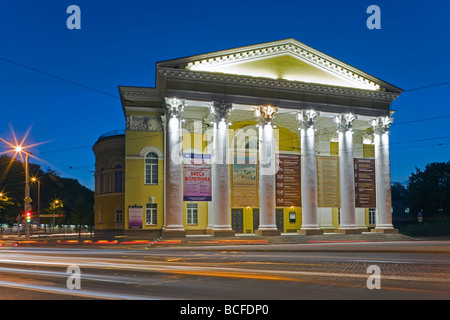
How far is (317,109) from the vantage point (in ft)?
129

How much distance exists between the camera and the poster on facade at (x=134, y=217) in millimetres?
37344

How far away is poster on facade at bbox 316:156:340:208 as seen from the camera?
129 ft

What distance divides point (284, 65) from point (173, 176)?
13998mm

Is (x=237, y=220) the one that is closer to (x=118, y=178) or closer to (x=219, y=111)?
(x=219, y=111)

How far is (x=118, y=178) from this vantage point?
4231 centimetres

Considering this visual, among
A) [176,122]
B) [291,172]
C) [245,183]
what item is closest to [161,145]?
[176,122]

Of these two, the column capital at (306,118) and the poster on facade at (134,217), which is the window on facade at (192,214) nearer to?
the poster on facade at (134,217)

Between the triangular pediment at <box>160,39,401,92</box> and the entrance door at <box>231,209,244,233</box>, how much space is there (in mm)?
→ 12940

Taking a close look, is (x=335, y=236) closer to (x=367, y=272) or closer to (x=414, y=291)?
(x=367, y=272)

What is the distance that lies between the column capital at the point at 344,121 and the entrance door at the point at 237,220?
12007 mm

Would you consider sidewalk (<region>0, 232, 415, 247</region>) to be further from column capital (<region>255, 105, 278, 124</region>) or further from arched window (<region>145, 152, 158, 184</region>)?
column capital (<region>255, 105, 278, 124</region>)

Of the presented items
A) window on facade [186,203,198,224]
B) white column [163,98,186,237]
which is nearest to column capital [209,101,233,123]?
white column [163,98,186,237]

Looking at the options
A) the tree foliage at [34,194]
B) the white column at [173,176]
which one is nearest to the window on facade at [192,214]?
the white column at [173,176]

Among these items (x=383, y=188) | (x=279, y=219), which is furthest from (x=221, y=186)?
(x=383, y=188)
